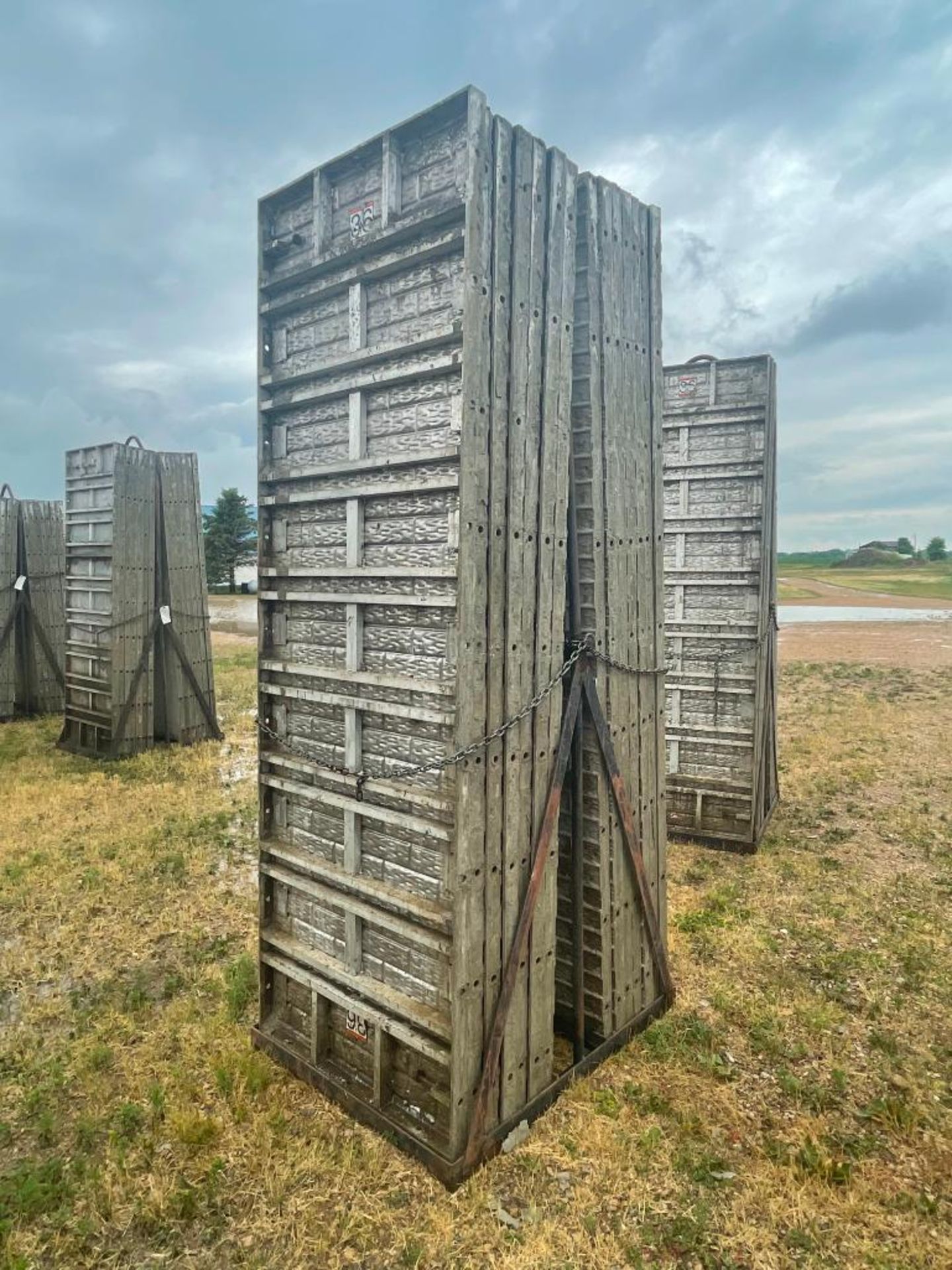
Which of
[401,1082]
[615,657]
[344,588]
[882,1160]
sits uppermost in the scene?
[344,588]

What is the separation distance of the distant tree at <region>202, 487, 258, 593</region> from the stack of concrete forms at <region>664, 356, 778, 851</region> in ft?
148

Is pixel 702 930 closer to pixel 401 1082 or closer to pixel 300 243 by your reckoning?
pixel 401 1082

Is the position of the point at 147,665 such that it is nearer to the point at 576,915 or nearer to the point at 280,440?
the point at 280,440

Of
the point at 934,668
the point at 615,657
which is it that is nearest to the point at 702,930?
the point at 615,657

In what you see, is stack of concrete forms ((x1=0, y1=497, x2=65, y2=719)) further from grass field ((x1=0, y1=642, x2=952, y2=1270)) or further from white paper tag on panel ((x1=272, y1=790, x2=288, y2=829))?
white paper tag on panel ((x1=272, y1=790, x2=288, y2=829))

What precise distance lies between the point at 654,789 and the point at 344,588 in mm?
2485

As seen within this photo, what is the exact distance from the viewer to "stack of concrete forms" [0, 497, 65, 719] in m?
13.9

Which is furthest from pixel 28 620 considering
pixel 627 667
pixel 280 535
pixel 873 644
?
pixel 873 644

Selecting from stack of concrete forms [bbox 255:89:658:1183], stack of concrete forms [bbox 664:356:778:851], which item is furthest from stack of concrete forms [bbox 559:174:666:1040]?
stack of concrete forms [bbox 664:356:778:851]

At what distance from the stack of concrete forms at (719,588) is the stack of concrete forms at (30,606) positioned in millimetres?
11943

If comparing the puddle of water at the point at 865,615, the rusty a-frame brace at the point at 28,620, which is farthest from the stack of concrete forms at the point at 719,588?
the puddle of water at the point at 865,615

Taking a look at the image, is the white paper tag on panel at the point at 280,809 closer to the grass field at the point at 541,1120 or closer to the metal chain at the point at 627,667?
the grass field at the point at 541,1120

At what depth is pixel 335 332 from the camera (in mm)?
4125

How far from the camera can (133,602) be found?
11.0m
